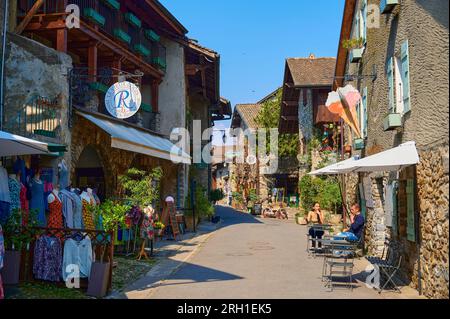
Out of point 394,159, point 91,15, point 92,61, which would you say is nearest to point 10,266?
point 394,159

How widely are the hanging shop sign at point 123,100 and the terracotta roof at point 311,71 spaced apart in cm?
1644

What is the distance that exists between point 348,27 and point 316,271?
9389 millimetres

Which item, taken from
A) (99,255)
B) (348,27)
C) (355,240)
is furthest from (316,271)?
(348,27)

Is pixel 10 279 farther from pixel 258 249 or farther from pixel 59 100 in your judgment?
pixel 258 249

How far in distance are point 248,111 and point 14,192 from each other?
42.3 m

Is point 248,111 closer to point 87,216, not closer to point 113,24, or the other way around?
point 113,24

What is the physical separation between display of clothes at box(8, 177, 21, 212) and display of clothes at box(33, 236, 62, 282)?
0.79 meters

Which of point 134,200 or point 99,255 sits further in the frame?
point 134,200

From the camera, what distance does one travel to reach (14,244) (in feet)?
26.5

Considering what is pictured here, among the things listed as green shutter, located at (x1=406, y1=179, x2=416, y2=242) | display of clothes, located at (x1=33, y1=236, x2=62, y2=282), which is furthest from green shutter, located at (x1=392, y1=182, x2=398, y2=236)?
display of clothes, located at (x1=33, y1=236, x2=62, y2=282)

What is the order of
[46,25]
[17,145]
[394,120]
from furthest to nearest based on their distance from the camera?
[46,25] < [394,120] < [17,145]

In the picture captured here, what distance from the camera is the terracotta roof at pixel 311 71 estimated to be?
28.0 meters

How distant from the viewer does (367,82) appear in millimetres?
13305

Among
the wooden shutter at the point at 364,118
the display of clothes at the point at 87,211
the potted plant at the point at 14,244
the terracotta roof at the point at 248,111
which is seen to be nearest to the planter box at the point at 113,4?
the display of clothes at the point at 87,211
